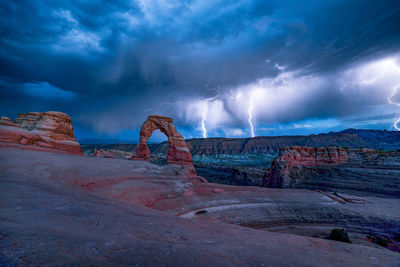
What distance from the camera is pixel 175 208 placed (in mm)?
12234

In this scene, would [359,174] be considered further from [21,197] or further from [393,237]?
[21,197]

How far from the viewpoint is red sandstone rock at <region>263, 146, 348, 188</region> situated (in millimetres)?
36062

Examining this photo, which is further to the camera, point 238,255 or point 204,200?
point 204,200

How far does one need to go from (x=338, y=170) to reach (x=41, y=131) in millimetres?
44399

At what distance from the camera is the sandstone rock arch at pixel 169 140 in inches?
1316

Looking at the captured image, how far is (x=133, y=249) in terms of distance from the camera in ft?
9.87

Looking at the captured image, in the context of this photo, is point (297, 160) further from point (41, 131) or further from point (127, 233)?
point (41, 131)

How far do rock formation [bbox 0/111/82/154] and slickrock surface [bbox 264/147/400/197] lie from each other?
119ft

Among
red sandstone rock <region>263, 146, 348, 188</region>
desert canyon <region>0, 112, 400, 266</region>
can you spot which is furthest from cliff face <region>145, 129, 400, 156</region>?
desert canyon <region>0, 112, 400, 266</region>

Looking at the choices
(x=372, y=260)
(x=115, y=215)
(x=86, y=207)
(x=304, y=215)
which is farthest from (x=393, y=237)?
(x=86, y=207)

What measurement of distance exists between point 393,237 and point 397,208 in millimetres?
7370

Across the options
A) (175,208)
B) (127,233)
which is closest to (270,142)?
(175,208)

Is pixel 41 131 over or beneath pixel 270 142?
beneath

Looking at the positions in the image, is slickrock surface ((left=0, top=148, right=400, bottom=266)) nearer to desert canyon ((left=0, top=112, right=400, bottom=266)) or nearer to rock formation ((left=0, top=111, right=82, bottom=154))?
desert canyon ((left=0, top=112, right=400, bottom=266))
